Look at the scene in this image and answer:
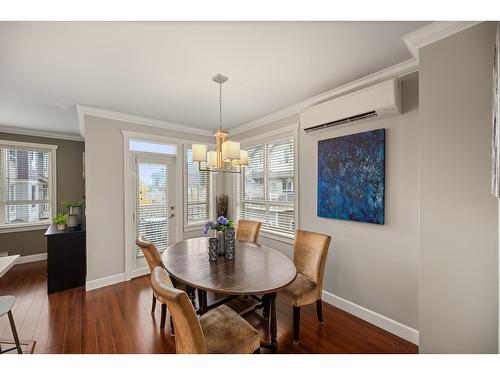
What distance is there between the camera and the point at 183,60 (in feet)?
6.15

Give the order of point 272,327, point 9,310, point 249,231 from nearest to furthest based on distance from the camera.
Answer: point 9,310 → point 272,327 → point 249,231

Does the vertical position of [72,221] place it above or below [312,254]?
above

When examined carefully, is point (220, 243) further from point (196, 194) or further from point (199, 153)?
point (196, 194)

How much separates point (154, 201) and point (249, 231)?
1.75 m

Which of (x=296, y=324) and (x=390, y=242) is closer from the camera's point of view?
(x=296, y=324)

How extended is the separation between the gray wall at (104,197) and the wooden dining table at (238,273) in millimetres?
1436

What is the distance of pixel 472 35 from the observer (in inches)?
53.2

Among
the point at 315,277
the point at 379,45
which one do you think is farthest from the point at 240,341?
the point at 379,45

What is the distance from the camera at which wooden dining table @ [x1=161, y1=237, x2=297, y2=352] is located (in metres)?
→ 1.50

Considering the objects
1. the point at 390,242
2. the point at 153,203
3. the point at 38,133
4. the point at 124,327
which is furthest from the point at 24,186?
the point at 390,242

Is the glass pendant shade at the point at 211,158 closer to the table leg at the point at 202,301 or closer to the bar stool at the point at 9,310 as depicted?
the table leg at the point at 202,301

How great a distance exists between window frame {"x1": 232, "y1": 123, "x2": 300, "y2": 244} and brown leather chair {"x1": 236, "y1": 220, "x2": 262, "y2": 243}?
1.55 feet

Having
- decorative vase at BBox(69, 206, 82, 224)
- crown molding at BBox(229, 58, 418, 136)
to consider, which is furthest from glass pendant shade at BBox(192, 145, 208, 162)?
decorative vase at BBox(69, 206, 82, 224)
